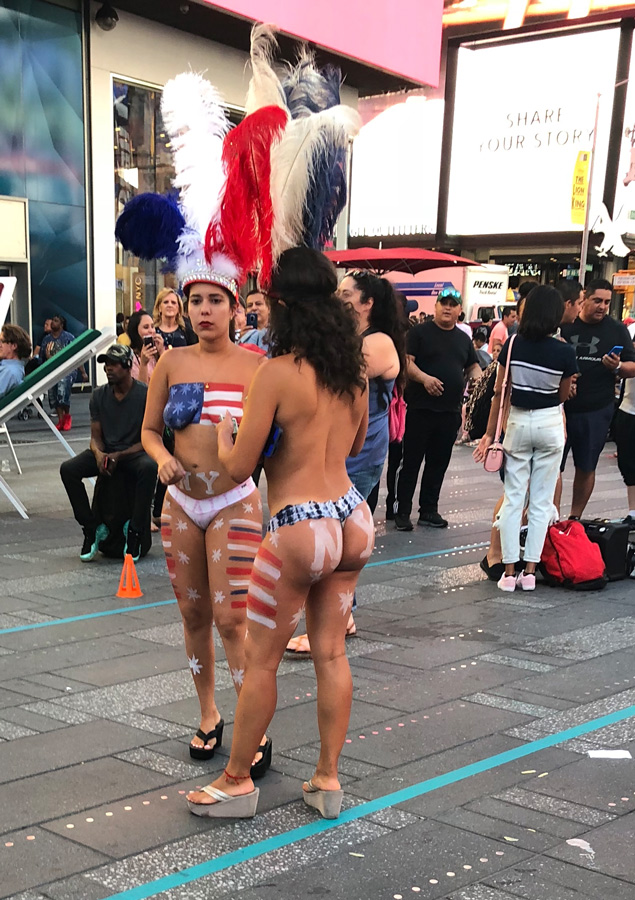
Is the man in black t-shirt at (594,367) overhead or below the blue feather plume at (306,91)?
below

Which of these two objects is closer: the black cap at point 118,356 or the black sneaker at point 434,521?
the black cap at point 118,356

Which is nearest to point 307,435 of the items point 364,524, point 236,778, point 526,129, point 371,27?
point 364,524

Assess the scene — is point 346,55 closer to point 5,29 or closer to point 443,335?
point 5,29

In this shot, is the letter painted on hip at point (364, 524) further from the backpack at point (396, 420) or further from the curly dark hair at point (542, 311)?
the backpack at point (396, 420)

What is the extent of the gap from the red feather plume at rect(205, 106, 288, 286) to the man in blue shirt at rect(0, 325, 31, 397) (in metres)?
6.37

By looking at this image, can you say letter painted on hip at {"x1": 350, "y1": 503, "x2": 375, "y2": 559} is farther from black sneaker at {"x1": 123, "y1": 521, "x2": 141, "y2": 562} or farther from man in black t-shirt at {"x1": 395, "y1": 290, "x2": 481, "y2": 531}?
man in black t-shirt at {"x1": 395, "y1": 290, "x2": 481, "y2": 531}

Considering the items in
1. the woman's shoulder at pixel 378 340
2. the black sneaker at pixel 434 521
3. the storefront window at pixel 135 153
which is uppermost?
the storefront window at pixel 135 153

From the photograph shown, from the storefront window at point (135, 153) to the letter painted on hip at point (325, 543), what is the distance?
16.2 metres

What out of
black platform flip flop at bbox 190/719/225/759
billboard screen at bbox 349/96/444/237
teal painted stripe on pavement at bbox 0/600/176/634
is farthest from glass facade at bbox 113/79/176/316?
billboard screen at bbox 349/96/444/237

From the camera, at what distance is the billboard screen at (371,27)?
18.7 meters

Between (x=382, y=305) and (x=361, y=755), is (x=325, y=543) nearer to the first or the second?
(x=361, y=755)

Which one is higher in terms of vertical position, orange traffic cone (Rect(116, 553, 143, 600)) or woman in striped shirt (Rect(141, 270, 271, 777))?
woman in striped shirt (Rect(141, 270, 271, 777))

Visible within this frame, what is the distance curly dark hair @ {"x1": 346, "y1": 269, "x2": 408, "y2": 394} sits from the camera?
550 cm

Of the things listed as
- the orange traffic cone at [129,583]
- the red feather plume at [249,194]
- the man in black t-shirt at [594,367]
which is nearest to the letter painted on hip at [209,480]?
the red feather plume at [249,194]
